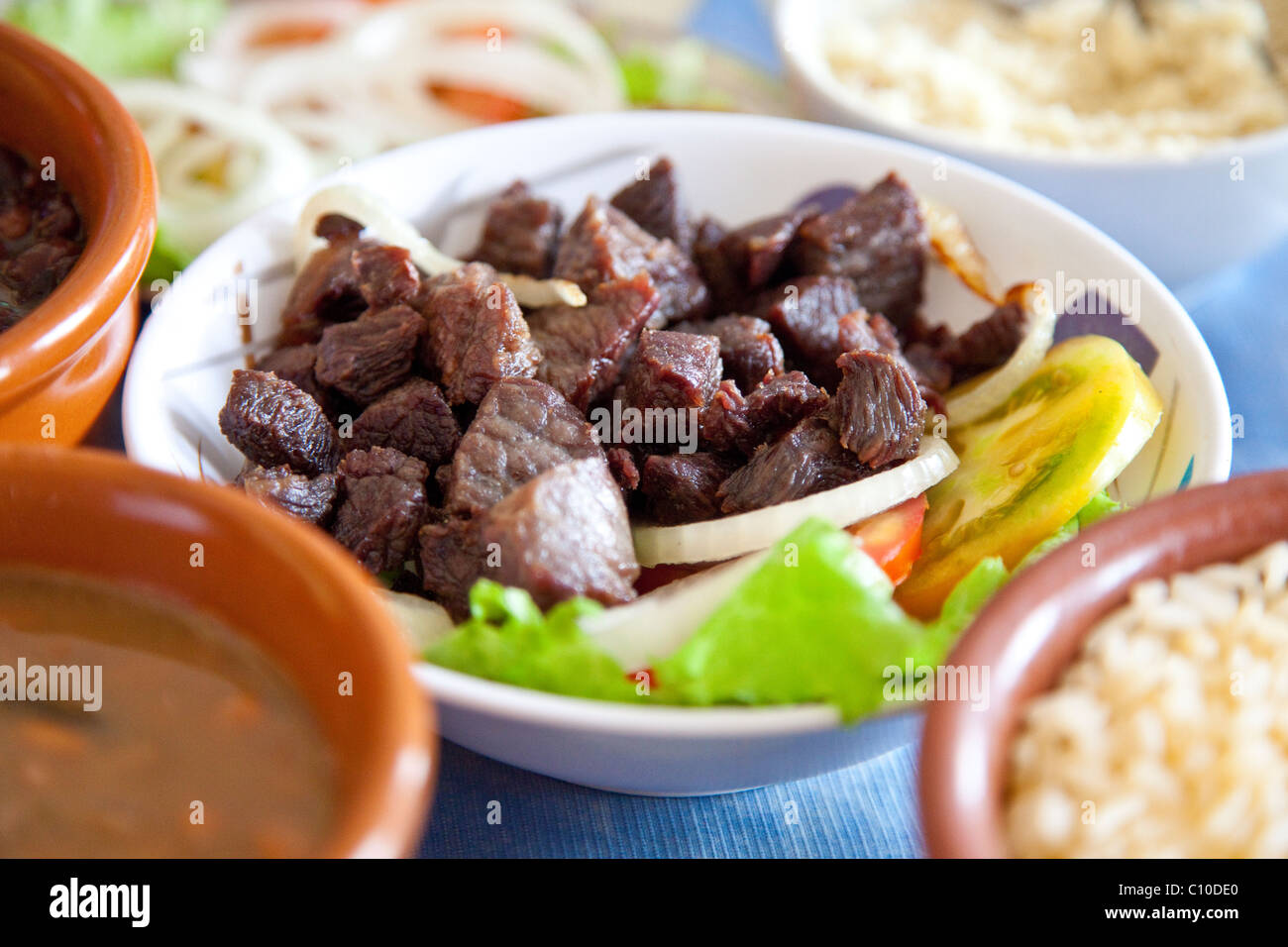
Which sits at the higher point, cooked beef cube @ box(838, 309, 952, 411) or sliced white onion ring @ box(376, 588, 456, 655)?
cooked beef cube @ box(838, 309, 952, 411)

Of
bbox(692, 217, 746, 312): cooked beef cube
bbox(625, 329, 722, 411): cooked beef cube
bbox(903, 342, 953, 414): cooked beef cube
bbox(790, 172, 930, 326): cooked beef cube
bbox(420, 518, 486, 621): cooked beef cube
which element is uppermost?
bbox(790, 172, 930, 326): cooked beef cube

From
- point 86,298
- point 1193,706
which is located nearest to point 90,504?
point 86,298

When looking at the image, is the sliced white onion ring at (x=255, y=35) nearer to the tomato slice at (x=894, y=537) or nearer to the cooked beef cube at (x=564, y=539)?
the cooked beef cube at (x=564, y=539)

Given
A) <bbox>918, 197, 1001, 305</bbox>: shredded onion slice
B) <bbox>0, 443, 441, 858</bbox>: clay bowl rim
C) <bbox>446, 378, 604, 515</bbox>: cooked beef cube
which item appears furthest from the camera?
<bbox>918, 197, 1001, 305</bbox>: shredded onion slice

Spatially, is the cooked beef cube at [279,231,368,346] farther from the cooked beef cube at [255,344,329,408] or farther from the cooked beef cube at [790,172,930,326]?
the cooked beef cube at [790,172,930,326]

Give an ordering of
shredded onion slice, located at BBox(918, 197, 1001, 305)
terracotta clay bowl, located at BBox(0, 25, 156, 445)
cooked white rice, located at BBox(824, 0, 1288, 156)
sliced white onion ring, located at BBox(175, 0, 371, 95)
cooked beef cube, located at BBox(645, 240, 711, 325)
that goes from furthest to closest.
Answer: sliced white onion ring, located at BBox(175, 0, 371, 95)
cooked white rice, located at BBox(824, 0, 1288, 156)
shredded onion slice, located at BBox(918, 197, 1001, 305)
cooked beef cube, located at BBox(645, 240, 711, 325)
terracotta clay bowl, located at BBox(0, 25, 156, 445)

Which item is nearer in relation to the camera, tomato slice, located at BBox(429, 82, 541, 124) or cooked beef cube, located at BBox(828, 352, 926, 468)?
cooked beef cube, located at BBox(828, 352, 926, 468)

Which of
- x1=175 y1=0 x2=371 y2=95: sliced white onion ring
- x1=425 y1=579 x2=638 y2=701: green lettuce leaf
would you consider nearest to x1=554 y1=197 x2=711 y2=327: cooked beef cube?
x1=425 y1=579 x2=638 y2=701: green lettuce leaf

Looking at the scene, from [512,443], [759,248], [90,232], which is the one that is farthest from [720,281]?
[90,232]

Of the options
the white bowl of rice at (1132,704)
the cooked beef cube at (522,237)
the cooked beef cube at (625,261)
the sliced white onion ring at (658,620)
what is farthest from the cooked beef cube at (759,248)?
the white bowl of rice at (1132,704)
